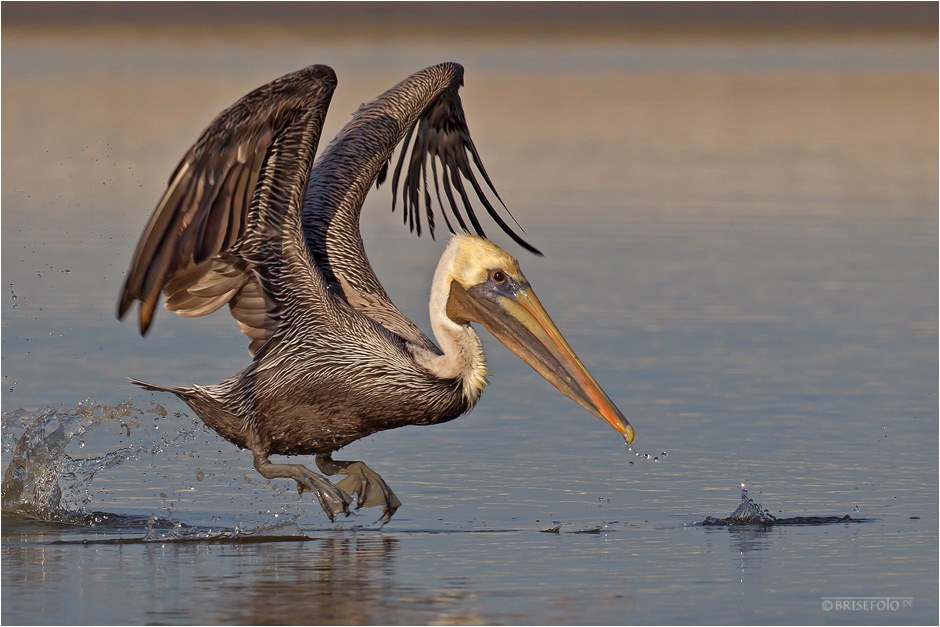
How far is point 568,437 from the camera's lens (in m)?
8.49

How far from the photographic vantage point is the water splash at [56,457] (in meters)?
7.46

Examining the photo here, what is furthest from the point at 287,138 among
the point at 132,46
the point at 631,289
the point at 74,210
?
the point at 132,46

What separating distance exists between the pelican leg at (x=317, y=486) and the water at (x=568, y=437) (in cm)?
11

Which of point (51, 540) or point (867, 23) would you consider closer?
point (51, 540)

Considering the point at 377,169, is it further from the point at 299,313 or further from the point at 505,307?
the point at 505,307

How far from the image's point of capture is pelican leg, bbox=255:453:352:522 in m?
7.13

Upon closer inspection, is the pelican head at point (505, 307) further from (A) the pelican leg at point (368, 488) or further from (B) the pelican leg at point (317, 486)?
(B) the pelican leg at point (317, 486)

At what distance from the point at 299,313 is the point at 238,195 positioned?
703 millimetres

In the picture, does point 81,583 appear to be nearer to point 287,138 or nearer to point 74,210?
point 287,138

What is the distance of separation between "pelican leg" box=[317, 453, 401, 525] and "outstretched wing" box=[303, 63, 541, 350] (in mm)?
662

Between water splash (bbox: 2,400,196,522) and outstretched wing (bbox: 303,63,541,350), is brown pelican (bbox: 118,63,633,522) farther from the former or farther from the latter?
water splash (bbox: 2,400,196,522)

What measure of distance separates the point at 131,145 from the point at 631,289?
396 inches

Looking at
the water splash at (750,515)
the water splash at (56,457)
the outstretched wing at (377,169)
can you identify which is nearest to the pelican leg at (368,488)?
the outstretched wing at (377,169)

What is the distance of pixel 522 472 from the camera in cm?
783
